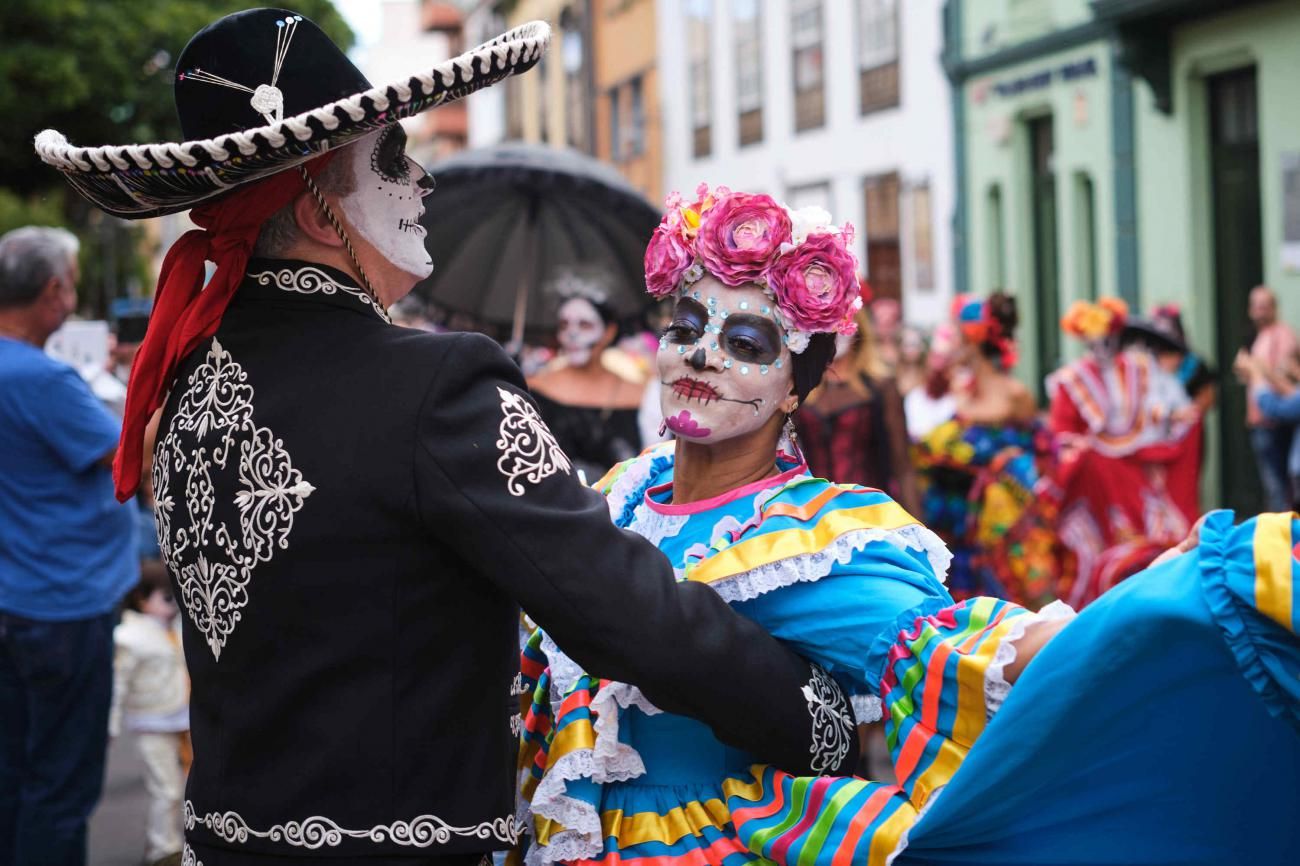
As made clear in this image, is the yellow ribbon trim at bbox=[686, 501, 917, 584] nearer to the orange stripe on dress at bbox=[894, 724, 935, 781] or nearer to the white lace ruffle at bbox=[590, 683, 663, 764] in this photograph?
the white lace ruffle at bbox=[590, 683, 663, 764]

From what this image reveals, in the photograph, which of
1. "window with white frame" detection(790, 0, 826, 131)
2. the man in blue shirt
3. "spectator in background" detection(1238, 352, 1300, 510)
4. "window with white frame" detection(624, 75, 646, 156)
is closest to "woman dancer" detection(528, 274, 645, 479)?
the man in blue shirt

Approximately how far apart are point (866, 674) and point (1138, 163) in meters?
12.0

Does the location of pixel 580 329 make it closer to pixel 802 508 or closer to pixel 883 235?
pixel 802 508

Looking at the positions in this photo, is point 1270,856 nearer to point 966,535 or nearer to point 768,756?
point 768,756

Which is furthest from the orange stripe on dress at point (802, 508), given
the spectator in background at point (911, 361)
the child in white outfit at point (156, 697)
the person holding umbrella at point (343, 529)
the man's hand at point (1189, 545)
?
the spectator in background at point (911, 361)

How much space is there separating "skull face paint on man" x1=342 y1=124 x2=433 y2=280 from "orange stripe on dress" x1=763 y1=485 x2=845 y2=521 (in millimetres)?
681

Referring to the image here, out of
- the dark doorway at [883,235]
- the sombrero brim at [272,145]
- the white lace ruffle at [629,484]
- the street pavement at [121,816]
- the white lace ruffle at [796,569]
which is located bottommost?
the street pavement at [121,816]

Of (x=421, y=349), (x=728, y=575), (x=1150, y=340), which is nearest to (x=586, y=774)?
(x=728, y=575)

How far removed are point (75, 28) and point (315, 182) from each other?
81.7ft

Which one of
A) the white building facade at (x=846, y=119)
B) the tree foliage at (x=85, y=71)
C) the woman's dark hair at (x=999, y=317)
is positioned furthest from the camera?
the tree foliage at (x=85, y=71)

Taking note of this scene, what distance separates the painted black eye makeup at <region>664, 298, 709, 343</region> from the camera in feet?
9.72

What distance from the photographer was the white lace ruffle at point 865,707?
268 cm

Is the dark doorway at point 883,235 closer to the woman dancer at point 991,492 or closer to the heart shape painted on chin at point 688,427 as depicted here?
the woman dancer at point 991,492

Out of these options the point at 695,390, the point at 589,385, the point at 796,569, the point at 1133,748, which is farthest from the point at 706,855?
the point at 589,385
